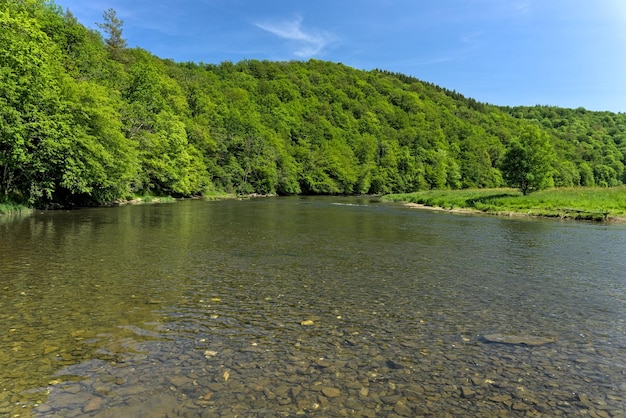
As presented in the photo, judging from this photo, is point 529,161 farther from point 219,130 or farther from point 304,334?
point 219,130

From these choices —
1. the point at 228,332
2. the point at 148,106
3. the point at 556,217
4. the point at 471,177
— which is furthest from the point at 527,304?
the point at 471,177

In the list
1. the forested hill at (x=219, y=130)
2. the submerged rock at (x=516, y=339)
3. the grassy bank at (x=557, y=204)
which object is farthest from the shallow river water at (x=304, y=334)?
the grassy bank at (x=557, y=204)

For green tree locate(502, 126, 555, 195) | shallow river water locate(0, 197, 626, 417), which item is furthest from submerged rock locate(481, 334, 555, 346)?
green tree locate(502, 126, 555, 195)

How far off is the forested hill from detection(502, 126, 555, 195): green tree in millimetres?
632

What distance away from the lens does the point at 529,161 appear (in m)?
58.2

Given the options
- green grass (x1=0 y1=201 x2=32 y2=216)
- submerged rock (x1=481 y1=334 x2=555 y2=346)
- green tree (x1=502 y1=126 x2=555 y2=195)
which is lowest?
submerged rock (x1=481 y1=334 x2=555 y2=346)

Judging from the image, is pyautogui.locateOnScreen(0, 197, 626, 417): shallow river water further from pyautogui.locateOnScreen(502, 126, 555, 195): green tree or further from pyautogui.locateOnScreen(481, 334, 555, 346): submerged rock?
pyautogui.locateOnScreen(502, 126, 555, 195): green tree

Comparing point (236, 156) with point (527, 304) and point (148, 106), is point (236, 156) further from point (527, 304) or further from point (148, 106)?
point (527, 304)

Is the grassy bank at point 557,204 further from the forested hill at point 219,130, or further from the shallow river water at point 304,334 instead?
the shallow river water at point 304,334

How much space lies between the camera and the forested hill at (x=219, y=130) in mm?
33656

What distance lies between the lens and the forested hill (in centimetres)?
3366

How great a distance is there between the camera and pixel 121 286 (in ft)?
39.2

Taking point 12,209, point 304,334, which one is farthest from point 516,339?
point 12,209

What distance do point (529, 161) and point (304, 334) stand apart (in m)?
59.8
